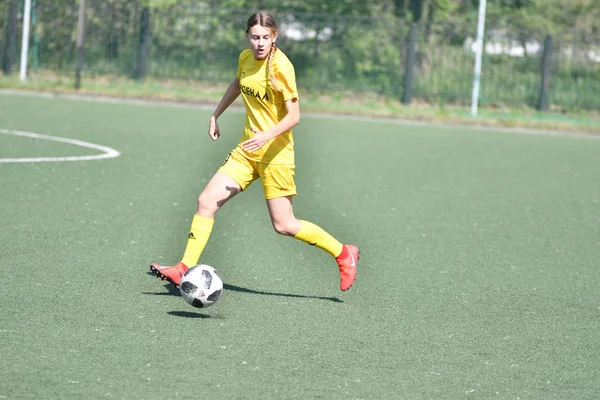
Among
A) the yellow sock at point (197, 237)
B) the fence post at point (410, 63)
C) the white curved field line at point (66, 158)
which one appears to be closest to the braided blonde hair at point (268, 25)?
the yellow sock at point (197, 237)

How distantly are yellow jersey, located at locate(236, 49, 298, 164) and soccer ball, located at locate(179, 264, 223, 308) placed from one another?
0.92 meters

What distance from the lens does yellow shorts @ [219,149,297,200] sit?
746 cm

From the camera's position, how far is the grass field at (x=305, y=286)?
18.3ft

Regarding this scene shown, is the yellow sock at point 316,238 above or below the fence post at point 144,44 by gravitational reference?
below

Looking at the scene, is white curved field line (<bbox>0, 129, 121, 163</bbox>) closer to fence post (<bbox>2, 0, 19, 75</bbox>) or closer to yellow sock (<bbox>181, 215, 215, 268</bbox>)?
yellow sock (<bbox>181, 215, 215, 268</bbox>)


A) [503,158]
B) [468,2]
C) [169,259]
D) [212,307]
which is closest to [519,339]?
[212,307]

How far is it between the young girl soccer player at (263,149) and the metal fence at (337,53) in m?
21.4

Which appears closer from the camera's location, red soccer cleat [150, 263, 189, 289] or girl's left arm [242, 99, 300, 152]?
girl's left arm [242, 99, 300, 152]

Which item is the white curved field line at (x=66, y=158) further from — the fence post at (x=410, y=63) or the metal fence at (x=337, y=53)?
the fence post at (x=410, y=63)

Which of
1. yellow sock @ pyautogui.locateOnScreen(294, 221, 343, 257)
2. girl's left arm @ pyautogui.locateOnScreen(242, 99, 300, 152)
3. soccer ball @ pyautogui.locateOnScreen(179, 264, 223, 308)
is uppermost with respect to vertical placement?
girl's left arm @ pyautogui.locateOnScreen(242, 99, 300, 152)

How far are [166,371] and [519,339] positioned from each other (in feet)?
7.43

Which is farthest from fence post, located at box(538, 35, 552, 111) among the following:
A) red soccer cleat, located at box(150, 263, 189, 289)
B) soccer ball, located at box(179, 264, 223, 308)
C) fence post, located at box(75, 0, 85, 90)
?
soccer ball, located at box(179, 264, 223, 308)

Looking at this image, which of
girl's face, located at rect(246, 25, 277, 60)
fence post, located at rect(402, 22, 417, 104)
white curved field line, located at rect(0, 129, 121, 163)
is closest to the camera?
girl's face, located at rect(246, 25, 277, 60)

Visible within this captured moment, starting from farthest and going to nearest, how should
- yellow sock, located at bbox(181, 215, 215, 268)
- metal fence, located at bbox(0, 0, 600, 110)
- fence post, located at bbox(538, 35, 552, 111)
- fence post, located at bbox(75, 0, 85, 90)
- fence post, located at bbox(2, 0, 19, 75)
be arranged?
1. metal fence, located at bbox(0, 0, 600, 110)
2. fence post, located at bbox(538, 35, 552, 111)
3. fence post, located at bbox(2, 0, 19, 75)
4. fence post, located at bbox(75, 0, 85, 90)
5. yellow sock, located at bbox(181, 215, 215, 268)
